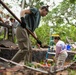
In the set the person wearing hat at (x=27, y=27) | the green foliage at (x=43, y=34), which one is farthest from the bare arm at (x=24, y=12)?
the green foliage at (x=43, y=34)

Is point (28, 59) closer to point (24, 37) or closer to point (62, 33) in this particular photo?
point (24, 37)

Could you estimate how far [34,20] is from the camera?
657cm

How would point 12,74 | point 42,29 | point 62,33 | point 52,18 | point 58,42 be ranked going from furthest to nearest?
point 52,18 → point 62,33 → point 42,29 → point 58,42 → point 12,74

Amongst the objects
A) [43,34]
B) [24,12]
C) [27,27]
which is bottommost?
[43,34]

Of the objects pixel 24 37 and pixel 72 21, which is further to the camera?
pixel 72 21

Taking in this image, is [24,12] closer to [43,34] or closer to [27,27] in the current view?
[27,27]

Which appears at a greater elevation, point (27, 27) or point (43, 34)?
point (27, 27)

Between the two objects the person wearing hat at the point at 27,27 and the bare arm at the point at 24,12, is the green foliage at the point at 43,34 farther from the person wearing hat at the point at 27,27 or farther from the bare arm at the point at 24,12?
the bare arm at the point at 24,12

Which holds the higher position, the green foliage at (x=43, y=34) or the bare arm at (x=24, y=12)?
the bare arm at (x=24, y=12)

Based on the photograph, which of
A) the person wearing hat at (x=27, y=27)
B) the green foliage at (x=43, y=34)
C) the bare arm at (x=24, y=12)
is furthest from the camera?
the green foliage at (x=43, y=34)

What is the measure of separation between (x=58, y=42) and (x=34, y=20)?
1.05 m

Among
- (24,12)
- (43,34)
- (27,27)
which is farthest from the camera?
(43,34)

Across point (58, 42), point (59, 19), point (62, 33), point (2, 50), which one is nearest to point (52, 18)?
point (59, 19)

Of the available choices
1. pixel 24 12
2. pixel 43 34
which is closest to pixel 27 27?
pixel 24 12
